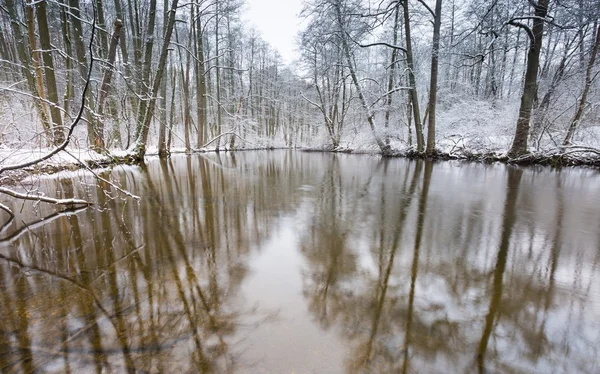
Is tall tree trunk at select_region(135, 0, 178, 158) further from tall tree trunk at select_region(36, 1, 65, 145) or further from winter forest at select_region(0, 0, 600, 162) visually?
tall tree trunk at select_region(36, 1, 65, 145)

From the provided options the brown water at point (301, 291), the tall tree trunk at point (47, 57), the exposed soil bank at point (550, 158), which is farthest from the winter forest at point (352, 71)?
the brown water at point (301, 291)

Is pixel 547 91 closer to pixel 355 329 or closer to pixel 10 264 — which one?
pixel 355 329

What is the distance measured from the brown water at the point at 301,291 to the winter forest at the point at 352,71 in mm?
1687

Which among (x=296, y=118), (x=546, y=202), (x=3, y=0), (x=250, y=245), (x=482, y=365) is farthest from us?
(x=296, y=118)

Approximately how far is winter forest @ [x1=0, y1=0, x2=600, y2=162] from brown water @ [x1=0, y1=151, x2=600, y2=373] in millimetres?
1687

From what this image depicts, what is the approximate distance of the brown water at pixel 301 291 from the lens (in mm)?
1525

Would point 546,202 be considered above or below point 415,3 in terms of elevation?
below

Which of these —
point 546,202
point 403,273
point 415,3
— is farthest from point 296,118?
point 403,273

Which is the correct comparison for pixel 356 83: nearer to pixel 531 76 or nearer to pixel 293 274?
pixel 531 76

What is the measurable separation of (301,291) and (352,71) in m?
17.1

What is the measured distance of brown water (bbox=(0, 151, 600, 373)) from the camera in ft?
5.00

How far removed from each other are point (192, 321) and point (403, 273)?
1.84 meters

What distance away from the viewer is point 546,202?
16.9ft

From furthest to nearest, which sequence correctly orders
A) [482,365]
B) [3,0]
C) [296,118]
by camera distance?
1. [296,118]
2. [3,0]
3. [482,365]
